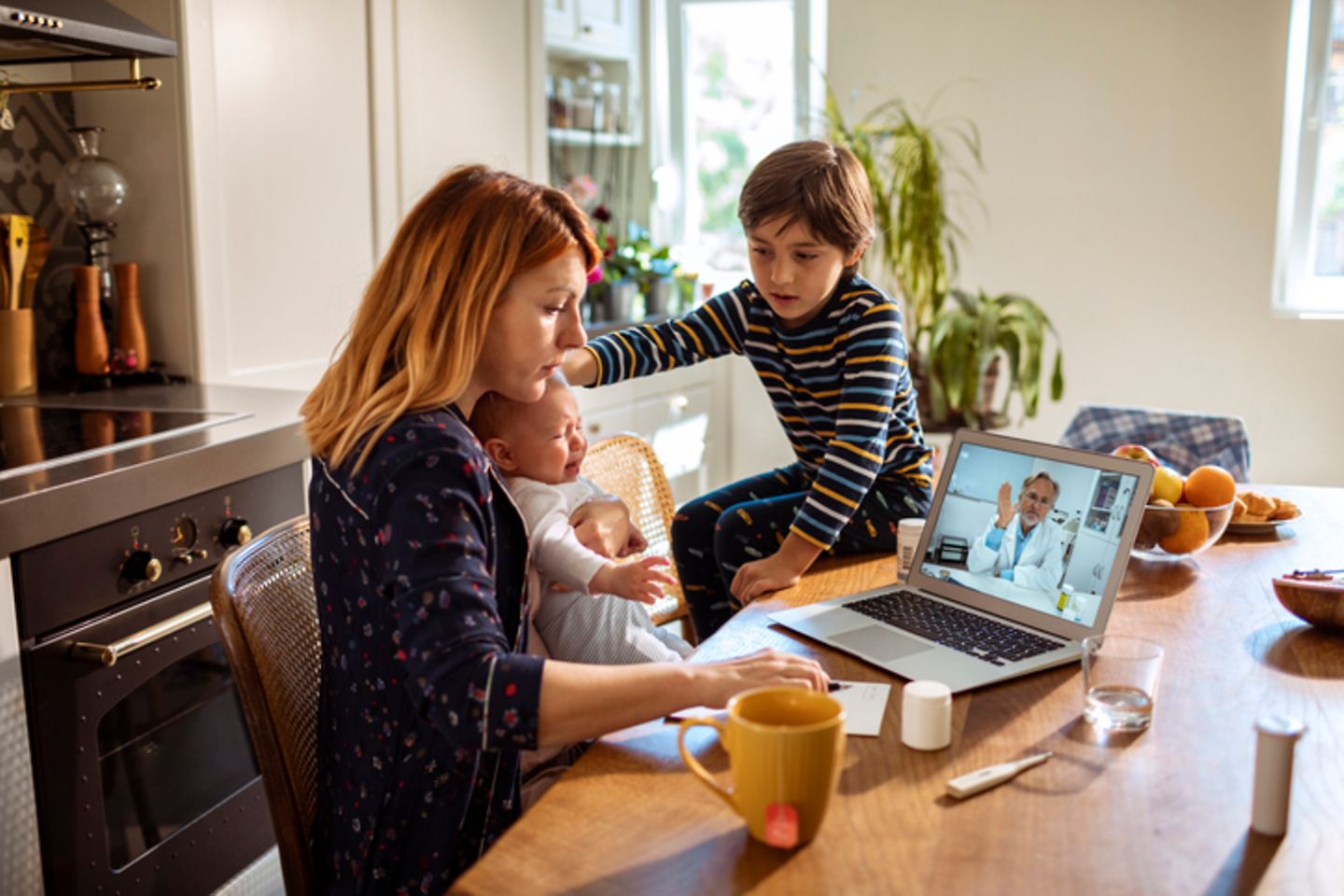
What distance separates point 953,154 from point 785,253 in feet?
8.83

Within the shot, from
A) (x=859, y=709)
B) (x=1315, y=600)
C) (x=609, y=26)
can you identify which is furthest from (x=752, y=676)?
(x=609, y=26)

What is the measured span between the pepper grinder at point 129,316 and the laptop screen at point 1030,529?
64.7 inches

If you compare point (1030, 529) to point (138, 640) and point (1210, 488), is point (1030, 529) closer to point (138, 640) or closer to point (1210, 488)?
point (1210, 488)

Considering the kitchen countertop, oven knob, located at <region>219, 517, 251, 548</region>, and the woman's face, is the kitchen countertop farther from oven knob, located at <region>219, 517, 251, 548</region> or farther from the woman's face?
the woman's face

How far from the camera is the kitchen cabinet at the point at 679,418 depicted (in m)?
3.80

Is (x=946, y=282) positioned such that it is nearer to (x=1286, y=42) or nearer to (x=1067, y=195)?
(x=1067, y=195)

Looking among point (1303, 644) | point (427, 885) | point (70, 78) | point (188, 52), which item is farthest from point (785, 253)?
point (70, 78)

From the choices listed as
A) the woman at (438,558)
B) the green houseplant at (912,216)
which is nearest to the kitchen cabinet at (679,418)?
the green houseplant at (912,216)

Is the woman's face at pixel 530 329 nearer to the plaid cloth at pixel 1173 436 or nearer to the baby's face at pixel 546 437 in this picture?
the baby's face at pixel 546 437

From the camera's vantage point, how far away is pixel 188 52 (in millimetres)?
2352

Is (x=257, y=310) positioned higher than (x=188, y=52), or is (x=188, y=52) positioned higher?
(x=188, y=52)

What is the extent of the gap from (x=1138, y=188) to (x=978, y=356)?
964 millimetres

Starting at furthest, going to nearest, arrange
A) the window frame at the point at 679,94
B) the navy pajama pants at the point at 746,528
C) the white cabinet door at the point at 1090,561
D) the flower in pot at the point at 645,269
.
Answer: the window frame at the point at 679,94, the flower in pot at the point at 645,269, the navy pajama pants at the point at 746,528, the white cabinet door at the point at 1090,561

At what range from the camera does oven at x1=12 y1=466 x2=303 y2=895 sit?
1631mm
